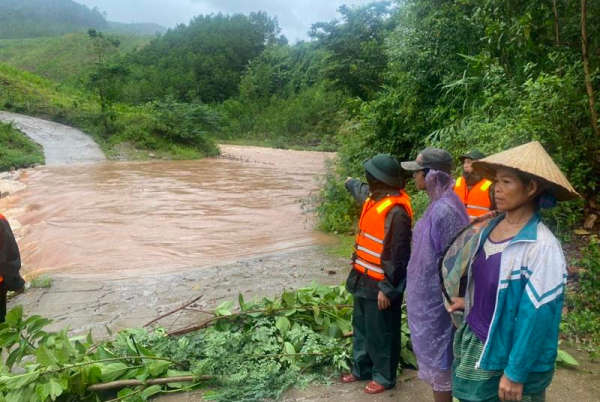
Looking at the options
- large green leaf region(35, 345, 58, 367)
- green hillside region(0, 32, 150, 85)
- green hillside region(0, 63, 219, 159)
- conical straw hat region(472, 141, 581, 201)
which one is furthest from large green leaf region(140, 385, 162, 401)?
green hillside region(0, 32, 150, 85)

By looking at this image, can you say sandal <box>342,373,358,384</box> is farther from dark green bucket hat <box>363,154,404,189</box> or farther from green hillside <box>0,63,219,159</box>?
green hillside <box>0,63,219,159</box>

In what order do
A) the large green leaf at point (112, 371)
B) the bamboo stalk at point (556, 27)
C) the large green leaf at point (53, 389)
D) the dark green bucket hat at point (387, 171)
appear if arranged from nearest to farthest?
the large green leaf at point (53, 389)
the dark green bucket hat at point (387, 171)
the large green leaf at point (112, 371)
the bamboo stalk at point (556, 27)

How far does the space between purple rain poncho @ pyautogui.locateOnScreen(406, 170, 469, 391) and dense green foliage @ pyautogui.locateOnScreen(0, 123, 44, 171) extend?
61.5 ft

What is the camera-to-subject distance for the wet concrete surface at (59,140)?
2170cm

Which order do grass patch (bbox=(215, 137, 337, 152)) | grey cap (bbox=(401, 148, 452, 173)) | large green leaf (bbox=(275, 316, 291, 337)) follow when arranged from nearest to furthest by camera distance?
grey cap (bbox=(401, 148, 452, 173)) → large green leaf (bbox=(275, 316, 291, 337)) → grass patch (bbox=(215, 137, 337, 152))

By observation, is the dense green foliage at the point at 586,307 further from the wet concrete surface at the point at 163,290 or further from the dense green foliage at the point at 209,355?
the wet concrete surface at the point at 163,290

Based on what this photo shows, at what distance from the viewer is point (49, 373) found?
11.4 feet

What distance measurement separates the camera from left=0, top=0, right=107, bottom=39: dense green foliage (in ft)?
301

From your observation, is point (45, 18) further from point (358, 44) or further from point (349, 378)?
point (349, 378)

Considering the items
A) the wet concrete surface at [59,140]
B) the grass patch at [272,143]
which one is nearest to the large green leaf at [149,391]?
the wet concrete surface at [59,140]

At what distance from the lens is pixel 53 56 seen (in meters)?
61.7

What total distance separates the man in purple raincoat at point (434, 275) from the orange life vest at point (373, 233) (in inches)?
12.6

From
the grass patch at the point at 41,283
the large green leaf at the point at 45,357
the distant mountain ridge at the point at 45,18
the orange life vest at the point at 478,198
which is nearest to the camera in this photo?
the large green leaf at the point at 45,357

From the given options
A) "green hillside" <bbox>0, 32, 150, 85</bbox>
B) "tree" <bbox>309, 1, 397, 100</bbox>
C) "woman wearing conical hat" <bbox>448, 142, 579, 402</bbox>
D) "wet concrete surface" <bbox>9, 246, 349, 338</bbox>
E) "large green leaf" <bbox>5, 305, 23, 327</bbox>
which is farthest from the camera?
"green hillside" <bbox>0, 32, 150, 85</bbox>
